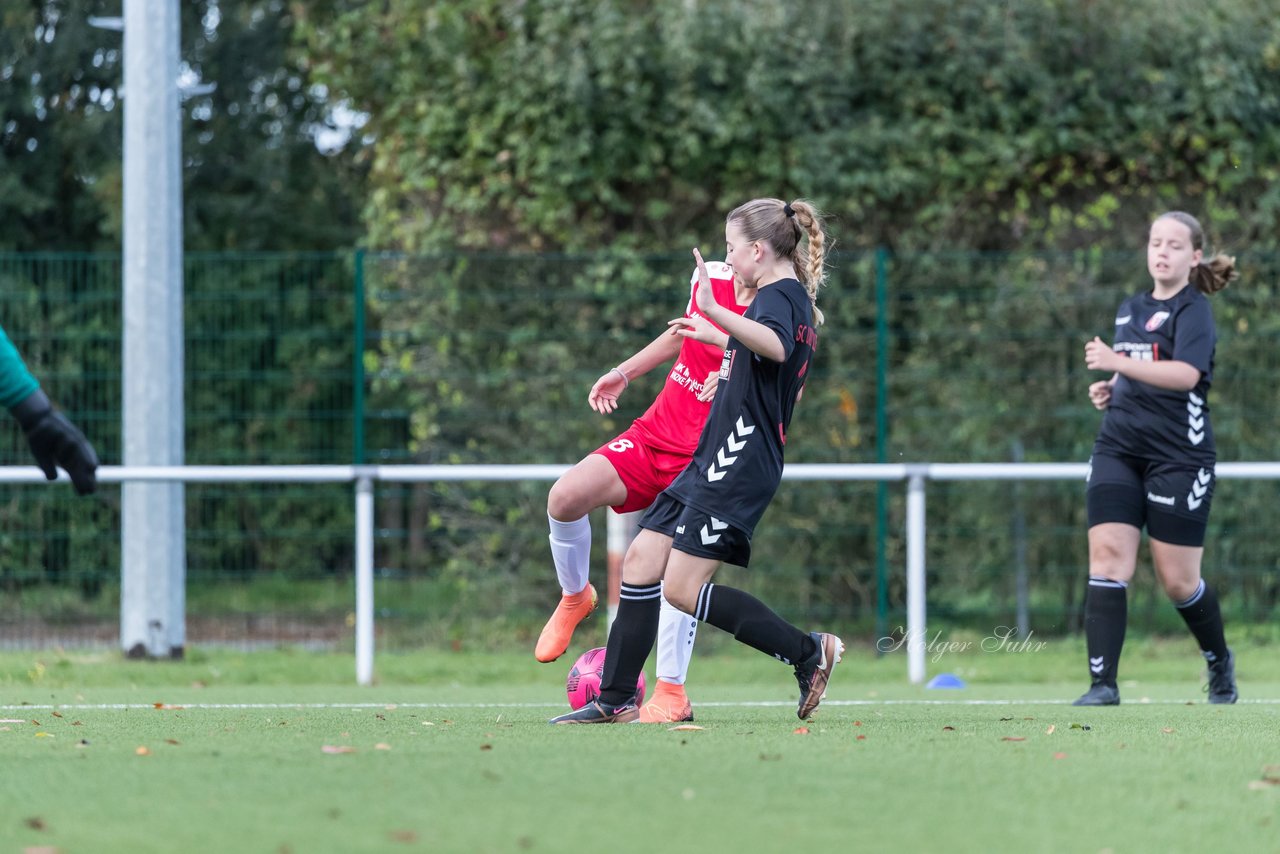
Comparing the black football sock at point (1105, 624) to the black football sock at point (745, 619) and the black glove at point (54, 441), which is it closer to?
the black football sock at point (745, 619)

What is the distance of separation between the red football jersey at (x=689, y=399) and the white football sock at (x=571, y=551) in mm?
446

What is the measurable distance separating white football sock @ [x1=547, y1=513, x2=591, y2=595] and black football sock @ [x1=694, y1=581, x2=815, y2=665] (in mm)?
915

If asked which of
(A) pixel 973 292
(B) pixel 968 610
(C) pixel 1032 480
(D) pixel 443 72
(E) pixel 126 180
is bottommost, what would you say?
(B) pixel 968 610

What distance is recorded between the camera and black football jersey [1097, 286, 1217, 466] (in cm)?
640

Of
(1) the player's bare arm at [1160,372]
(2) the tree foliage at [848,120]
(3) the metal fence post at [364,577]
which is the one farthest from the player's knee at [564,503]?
(2) the tree foliage at [848,120]

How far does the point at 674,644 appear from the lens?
5.64 metres

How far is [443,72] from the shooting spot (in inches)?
400

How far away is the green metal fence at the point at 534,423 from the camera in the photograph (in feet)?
30.5

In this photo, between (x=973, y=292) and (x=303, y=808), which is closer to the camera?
(x=303, y=808)

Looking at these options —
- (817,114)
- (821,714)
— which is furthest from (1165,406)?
(817,114)

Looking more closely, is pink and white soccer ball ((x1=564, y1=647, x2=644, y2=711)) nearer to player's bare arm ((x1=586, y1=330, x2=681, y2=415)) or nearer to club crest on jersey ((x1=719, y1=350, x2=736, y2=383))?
player's bare arm ((x1=586, y1=330, x2=681, y2=415))

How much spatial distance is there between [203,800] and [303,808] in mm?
254

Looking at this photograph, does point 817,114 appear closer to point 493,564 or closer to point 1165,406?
point 493,564

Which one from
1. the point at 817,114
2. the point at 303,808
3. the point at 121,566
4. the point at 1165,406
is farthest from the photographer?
the point at 817,114
